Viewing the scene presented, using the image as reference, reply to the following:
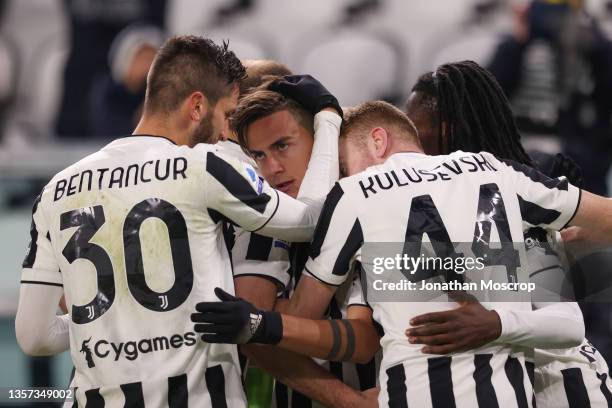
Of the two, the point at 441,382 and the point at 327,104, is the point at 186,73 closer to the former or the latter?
the point at 327,104

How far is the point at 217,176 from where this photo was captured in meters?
3.27

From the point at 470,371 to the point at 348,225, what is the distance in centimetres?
62

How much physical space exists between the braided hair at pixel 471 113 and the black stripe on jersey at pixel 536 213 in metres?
0.36

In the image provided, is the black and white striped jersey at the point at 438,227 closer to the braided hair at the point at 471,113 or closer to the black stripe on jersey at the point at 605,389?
the braided hair at the point at 471,113

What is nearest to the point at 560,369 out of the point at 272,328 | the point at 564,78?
the point at 272,328

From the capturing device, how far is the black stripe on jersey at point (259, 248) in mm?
3555

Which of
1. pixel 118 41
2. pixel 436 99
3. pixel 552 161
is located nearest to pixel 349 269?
pixel 436 99

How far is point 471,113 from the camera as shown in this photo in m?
3.81

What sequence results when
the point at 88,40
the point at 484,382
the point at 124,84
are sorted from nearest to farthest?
the point at 484,382
the point at 124,84
the point at 88,40

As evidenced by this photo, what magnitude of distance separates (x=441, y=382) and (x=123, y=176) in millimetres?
1239

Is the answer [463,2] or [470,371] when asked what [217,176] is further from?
[463,2]

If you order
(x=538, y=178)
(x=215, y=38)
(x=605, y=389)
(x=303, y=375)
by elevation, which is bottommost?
(x=605, y=389)

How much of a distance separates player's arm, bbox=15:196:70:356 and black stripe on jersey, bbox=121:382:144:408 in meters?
0.41

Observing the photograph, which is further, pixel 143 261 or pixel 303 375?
pixel 303 375
